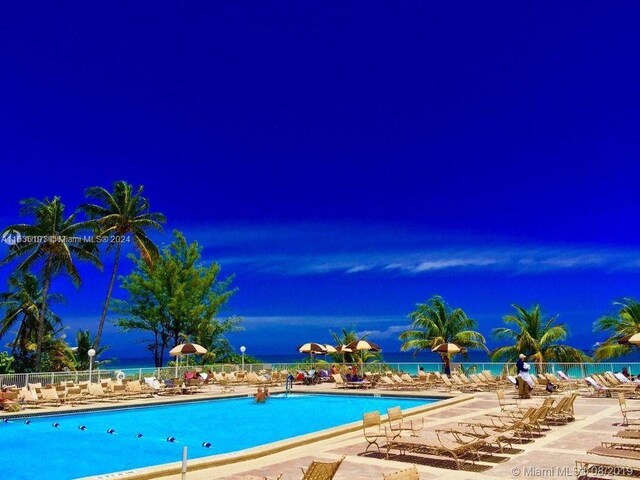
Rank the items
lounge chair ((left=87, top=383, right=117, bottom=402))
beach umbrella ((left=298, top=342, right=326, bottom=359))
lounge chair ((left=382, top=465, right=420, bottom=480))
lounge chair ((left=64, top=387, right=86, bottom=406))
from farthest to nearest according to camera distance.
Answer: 1. beach umbrella ((left=298, top=342, right=326, bottom=359))
2. lounge chair ((left=87, top=383, right=117, bottom=402))
3. lounge chair ((left=64, top=387, right=86, bottom=406))
4. lounge chair ((left=382, top=465, right=420, bottom=480))

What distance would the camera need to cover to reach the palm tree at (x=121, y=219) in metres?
36.2

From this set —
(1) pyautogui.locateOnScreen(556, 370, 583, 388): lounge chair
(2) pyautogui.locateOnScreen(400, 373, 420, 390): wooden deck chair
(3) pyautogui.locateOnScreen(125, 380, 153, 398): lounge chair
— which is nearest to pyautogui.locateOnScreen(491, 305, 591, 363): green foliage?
(1) pyautogui.locateOnScreen(556, 370, 583, 388): lounge chair

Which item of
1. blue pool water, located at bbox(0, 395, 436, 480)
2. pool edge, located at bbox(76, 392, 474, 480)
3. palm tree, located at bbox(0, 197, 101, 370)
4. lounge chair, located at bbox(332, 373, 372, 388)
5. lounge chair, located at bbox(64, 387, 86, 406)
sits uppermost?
palm tree, located at bbox(0, 197, 101, 370)

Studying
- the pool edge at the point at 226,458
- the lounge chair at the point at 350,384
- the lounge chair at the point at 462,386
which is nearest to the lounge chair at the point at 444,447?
the pool edge at the point at 226,458

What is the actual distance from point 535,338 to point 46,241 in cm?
2814

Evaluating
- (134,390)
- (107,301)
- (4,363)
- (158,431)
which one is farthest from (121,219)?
(158,431)

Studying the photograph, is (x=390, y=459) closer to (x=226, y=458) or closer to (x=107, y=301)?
(x=226, y=458)

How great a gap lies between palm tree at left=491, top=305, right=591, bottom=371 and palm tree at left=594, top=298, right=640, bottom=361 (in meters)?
2.13

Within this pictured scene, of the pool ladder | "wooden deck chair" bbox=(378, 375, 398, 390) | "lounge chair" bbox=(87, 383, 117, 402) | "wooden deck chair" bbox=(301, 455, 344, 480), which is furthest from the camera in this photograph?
"wooden deck chair" bbox=(378, 375, 398, 390)

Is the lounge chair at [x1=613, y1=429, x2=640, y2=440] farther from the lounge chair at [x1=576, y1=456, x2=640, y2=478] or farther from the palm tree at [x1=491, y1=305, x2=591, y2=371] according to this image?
the palm tree at [x1=491, y1=305, x2=591, y2=371]

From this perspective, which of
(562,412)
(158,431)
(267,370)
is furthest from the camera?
(267,370)

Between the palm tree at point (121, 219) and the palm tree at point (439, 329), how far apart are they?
17311 mm

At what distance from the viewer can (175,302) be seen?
4069 centimetres

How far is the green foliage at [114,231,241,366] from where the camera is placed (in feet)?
135
